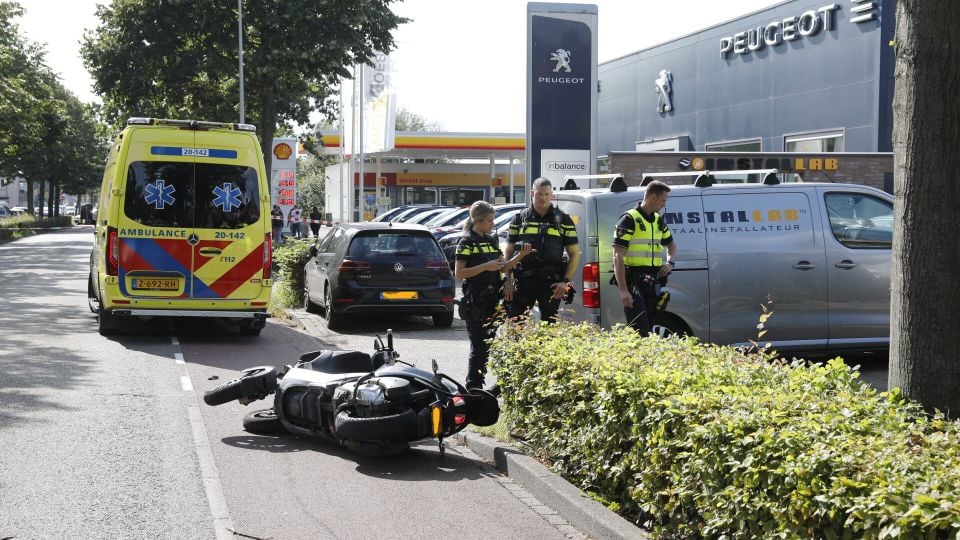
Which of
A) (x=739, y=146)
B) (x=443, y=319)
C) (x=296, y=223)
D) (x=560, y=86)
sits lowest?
(x=443, y=319)

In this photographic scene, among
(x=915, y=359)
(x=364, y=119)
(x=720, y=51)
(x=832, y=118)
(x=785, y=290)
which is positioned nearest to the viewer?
(x=915, y=359)

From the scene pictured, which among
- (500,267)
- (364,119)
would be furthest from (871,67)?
(500,267)

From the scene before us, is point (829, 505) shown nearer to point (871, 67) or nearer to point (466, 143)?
point (871, 67)

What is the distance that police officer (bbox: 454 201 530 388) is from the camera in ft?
28.6

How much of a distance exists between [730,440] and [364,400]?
2950 millimetres

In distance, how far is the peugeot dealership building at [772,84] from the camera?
28.3 m

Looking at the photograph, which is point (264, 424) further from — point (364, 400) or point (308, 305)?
point (308, 305)

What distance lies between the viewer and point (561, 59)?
51.4 feet

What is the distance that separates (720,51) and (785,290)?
2588cm

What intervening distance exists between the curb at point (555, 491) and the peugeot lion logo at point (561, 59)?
29.6 feet

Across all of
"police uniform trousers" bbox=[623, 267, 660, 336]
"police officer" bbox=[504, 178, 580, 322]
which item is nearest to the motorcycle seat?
"police officer" bbox=[504, 178, 580, 322]

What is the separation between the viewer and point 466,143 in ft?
186

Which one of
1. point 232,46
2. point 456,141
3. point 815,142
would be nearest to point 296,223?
point 232,46

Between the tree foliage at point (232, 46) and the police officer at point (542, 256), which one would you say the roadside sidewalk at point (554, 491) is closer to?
the police officer at point (542, 256)
